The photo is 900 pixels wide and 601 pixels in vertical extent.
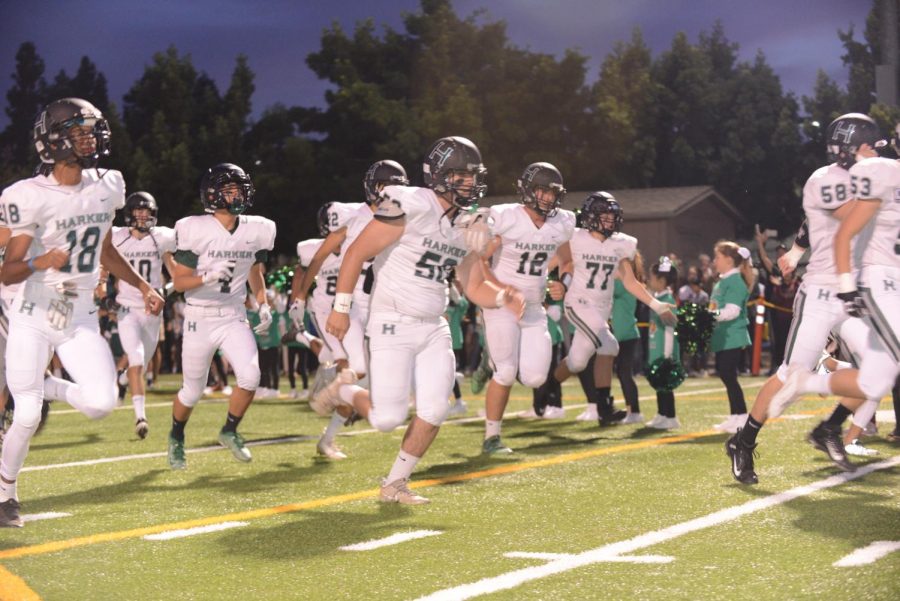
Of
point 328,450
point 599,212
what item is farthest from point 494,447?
point 599,212

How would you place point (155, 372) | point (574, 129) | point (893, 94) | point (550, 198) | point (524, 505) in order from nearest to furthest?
point (524, 505) → point (550, 198) → point (893, 94) → point (155, 372) → point (574, 129)

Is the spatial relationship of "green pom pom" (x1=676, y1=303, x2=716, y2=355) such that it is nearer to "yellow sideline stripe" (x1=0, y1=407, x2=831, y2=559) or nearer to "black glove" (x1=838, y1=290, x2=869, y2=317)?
"yellow sideline stripe" (x1=0, y1=407, x2=831, y2=559)

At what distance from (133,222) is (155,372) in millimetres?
8846

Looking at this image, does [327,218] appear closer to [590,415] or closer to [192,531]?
[590,415]

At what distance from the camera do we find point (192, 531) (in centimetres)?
633

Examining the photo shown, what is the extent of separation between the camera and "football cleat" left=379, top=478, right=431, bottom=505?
7.04 metres

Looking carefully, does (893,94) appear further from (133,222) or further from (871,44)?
(871,44)

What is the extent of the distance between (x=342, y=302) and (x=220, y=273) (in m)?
2.39

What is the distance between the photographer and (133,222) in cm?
1146

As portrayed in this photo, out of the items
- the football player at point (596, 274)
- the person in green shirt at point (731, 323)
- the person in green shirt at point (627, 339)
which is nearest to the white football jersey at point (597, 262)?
the football player at point (596, 274)

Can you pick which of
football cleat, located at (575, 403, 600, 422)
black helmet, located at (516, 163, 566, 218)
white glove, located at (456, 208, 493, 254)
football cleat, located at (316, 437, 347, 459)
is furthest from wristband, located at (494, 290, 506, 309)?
football cleat, located at (575, 403, 600, 422)

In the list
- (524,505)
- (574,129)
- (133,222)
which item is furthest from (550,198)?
(574,129)

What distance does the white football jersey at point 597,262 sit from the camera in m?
11.4

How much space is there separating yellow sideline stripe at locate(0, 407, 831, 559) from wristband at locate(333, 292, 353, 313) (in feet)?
3.77
